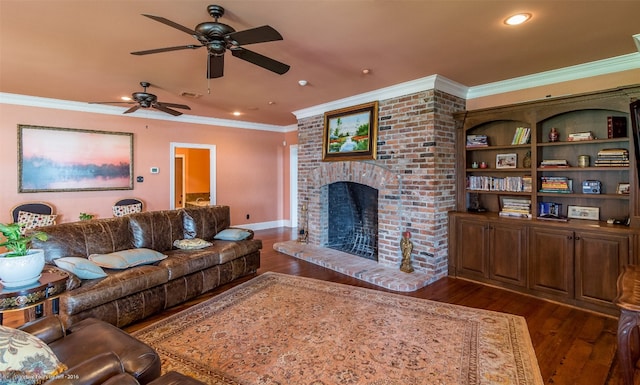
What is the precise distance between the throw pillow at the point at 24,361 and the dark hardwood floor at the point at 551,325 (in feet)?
5.96

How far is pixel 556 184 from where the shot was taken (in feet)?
11.5

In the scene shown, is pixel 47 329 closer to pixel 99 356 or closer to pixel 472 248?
pixel 99 356

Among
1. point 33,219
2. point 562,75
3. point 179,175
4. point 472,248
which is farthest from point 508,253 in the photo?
point 179,175

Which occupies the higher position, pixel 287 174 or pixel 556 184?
pixel 287 174

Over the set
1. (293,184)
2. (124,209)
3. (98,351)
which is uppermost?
(293,184)

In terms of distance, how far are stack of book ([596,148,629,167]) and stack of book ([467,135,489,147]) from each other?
1.14m

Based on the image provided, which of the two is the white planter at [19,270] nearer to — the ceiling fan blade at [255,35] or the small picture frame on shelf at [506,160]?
the ceiling fan blade at [255,35]

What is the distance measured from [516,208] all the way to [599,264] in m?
0.98

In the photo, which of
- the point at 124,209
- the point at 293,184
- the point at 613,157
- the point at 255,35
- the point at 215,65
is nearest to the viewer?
the point at 255,35

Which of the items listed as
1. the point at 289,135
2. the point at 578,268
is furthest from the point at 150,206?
the point at 578,268

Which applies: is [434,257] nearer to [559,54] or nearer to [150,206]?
[559,54]

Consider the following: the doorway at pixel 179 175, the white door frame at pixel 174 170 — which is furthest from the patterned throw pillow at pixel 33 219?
the doorway at pixel 179 175

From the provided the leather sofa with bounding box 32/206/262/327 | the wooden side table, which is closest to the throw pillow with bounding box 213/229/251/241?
the leather sofa with bounding box 32/206/262/327

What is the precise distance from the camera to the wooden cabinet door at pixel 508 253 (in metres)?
3.52
